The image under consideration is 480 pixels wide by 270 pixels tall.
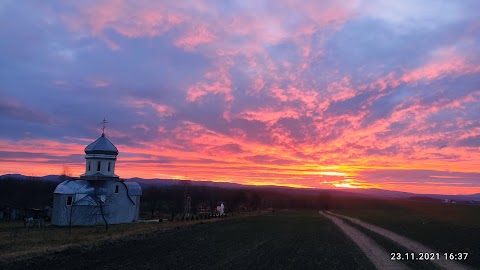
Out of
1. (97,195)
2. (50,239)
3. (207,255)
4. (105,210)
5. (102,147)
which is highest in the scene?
(102,147)

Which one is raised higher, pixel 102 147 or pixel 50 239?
pixel 102 147

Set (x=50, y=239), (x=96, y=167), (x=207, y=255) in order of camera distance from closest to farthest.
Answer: (x=207, y=255), (x=50, y=239), (x=96, y=167)

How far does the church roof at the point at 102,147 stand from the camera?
5497 cm

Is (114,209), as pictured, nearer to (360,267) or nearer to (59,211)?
(59,211)

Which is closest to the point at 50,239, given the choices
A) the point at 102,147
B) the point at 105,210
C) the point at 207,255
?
the point at 207,255


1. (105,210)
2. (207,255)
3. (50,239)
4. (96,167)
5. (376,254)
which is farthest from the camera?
(96,167)

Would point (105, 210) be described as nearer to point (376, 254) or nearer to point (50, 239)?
point (50, 239)

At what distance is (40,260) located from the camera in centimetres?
1777

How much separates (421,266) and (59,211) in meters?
43.8

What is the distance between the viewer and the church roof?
180ft

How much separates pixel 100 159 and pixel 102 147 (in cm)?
161

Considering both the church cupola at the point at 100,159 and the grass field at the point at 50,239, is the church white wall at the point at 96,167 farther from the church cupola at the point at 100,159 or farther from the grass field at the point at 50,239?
the grass field at the point at 50,239

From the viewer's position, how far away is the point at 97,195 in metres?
51.7

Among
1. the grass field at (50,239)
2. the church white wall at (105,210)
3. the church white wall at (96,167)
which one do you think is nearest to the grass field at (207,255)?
the grass field at (50,239)
